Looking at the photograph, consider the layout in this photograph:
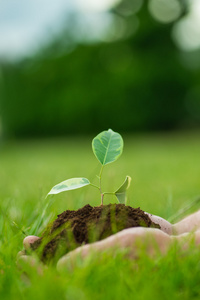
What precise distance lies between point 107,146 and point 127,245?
34cm

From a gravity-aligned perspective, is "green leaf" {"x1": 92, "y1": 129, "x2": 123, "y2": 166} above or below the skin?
above

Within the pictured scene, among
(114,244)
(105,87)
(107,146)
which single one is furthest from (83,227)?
(105,87)

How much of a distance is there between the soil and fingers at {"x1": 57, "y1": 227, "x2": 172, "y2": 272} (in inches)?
2.6

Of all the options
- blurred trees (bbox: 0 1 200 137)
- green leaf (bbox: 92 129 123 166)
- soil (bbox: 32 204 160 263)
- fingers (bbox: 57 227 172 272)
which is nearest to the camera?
fingers (bbox: 57 227 172 272)

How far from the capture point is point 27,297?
0.91 metres

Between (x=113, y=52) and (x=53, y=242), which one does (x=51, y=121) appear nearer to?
(x=113, y=52)

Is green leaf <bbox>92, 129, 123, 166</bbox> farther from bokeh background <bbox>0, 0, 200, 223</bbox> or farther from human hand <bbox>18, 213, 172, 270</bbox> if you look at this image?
bokeh background <bbox>0, 0, 200, 223</bbox>

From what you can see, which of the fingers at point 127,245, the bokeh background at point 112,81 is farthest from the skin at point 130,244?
the bokeh background at point 112,81

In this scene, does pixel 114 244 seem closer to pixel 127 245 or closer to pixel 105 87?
pixel 127 245

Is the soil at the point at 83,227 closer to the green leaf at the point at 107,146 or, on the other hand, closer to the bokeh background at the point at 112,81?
the green leaf at the point at 107,146

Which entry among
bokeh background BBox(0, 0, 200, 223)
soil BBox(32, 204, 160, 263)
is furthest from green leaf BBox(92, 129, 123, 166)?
bokeh background BBox(0, 0, 200, 223)

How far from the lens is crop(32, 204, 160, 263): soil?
44.9 inches

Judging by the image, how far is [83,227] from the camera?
47.2 inches

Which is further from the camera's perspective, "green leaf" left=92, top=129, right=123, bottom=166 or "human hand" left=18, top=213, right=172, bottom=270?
"green leaf" left=92, top=129, right=123, bottom=166
